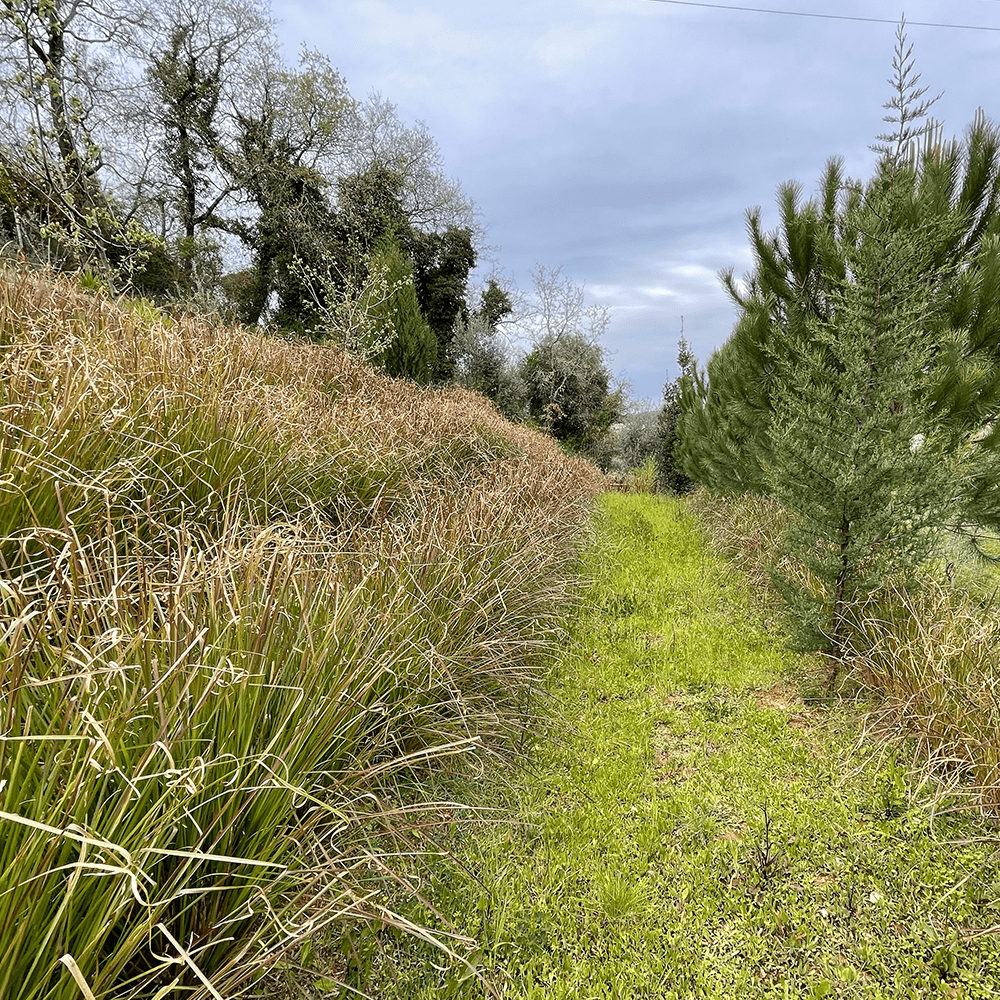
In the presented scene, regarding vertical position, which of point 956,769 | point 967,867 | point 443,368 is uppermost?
point 443,368

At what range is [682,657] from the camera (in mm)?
3744

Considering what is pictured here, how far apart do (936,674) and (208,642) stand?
3281mm

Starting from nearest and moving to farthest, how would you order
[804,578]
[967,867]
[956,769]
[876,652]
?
1. [967,867]
2. [956,769]
3. [876,652]
4. [804,578]

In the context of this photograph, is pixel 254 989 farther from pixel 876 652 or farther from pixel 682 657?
pixel 876 652

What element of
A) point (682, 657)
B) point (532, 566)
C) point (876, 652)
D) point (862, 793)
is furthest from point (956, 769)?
point (532, 566)

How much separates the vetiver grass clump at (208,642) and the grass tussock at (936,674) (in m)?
2.00

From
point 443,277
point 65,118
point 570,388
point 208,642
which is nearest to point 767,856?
point 208,642

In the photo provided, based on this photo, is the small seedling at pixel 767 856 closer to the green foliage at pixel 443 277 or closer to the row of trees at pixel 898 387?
the row of trees at pixel 898 387

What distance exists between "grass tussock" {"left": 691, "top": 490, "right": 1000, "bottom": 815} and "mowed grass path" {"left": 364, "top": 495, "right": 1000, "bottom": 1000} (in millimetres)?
203

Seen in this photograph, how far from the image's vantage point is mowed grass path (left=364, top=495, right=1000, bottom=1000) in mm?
1560

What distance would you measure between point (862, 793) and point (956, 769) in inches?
16.1

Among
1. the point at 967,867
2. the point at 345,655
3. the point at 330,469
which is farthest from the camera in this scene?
the point at 330,469

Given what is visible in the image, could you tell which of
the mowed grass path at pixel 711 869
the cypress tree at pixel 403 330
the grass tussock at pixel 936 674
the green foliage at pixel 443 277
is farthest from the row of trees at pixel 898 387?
the green foliage at pixel 443 277

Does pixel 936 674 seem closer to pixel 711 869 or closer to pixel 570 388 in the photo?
pixel 711 869
